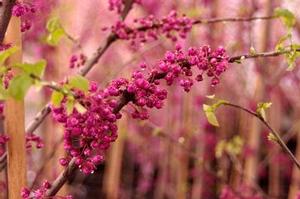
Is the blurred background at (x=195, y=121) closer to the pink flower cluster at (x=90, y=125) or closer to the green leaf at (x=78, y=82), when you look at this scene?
the pink flower cluster at (x=90, y=125)

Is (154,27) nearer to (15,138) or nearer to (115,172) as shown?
(15,138)

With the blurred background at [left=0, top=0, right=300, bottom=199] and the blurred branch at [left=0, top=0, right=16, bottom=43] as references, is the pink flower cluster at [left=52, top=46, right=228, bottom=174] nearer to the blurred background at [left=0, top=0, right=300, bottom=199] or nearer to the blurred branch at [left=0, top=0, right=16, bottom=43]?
the blurred branch at [left=0, top=0, right=16, bottom=43]

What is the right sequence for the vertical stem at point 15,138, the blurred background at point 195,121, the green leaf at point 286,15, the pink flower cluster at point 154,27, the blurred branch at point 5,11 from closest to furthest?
the blurred branch at point 5,11, the vertical stem at point 15,138, the green leaf at point 286,15, the pink flower cluster at point 154,27, the blurred background at point 195,121

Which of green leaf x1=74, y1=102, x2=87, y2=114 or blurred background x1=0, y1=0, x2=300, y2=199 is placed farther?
blurred background x1=0, y1=0, x2=300, y2=199

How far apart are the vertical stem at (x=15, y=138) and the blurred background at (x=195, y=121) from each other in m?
0.62

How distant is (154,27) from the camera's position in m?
1.49

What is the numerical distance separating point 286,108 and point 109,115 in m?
4.85

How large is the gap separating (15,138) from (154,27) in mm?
573

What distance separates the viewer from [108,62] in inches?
203

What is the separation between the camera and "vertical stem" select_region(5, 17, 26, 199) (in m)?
1.10

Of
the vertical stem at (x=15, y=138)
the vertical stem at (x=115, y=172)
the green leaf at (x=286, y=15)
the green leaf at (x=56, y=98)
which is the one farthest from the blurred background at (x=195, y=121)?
the green leaf at (x=56, y=98)

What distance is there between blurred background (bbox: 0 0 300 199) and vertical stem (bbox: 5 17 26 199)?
62cm

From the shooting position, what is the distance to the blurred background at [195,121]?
8.68 ft

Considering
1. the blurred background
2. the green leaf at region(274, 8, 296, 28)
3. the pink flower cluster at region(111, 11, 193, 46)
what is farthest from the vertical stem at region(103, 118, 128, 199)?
the green leaf at region(274, 8, 296, 28)
